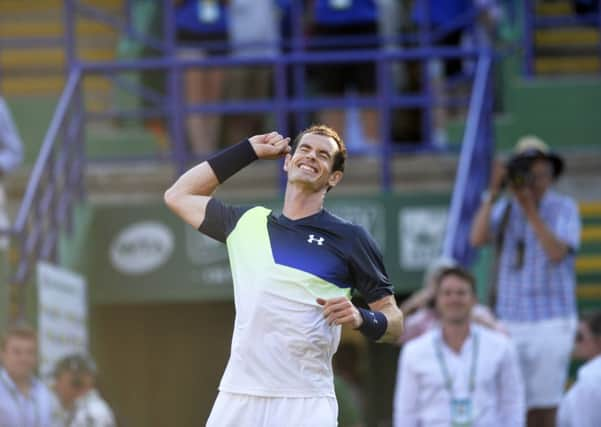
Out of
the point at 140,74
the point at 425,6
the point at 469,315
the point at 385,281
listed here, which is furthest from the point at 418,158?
the point at 385,281

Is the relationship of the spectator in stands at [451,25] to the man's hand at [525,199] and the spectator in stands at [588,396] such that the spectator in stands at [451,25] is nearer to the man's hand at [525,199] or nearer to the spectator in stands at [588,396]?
the man's hand at [525,199]

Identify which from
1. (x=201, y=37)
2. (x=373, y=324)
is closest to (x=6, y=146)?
(x=201, y=37)

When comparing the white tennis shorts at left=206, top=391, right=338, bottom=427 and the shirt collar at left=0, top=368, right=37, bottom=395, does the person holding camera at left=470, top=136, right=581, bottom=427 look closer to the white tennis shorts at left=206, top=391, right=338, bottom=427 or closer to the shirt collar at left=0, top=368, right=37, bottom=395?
the shirt collar at left=0, top=368, right=37, bottom=395

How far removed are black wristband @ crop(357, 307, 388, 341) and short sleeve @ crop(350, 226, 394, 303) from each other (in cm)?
17

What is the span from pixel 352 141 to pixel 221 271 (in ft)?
6.59

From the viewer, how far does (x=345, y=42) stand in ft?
51.5

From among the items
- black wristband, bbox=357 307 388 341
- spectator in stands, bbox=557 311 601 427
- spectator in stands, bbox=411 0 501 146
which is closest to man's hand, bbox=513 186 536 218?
spectator in stands, bbox=557 311 601 427

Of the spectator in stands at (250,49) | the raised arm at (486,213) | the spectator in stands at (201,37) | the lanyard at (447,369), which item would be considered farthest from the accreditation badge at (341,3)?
the lanyard at (447,369)

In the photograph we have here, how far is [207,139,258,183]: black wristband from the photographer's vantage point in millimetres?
7250

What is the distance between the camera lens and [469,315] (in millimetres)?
10000

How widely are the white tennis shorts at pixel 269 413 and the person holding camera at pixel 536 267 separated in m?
4.39

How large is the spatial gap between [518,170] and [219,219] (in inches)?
176

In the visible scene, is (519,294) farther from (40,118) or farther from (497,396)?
(40,118)

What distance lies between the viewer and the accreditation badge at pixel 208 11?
15.2m
